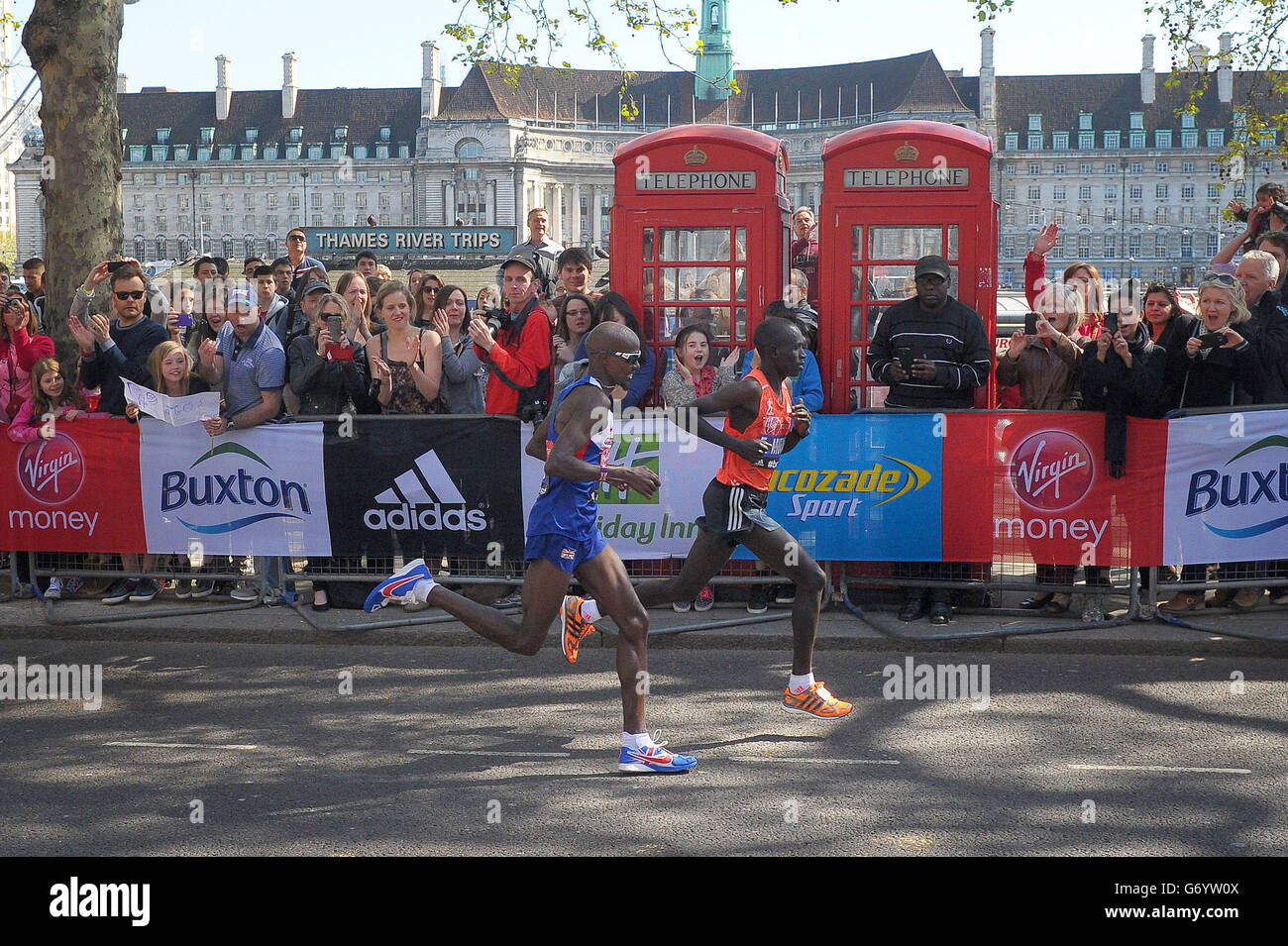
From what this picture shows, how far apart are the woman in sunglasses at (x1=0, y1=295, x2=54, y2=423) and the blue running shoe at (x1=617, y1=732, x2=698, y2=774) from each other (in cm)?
616

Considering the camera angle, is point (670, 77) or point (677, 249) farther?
point (670, 77)

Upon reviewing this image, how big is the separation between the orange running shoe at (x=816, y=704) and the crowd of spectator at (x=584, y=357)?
2.28 m

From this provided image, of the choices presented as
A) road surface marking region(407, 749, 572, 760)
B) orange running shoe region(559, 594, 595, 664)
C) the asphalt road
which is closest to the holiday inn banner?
the asphalt road

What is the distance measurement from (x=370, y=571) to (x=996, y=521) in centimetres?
425

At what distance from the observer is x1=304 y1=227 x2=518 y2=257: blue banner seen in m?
46.6

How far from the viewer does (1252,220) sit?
1152 cm

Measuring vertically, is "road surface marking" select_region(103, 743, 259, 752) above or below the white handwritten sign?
below

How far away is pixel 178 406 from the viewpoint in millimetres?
9625

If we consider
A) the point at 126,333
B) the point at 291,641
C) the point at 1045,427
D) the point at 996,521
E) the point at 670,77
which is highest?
the point at 670,77

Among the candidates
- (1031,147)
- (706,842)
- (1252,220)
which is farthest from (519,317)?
(1031,147)

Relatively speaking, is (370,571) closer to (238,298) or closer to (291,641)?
(291,641)

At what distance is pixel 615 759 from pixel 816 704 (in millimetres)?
1207

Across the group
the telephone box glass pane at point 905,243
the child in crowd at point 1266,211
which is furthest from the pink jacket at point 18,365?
the child in crowd at point 1266,211

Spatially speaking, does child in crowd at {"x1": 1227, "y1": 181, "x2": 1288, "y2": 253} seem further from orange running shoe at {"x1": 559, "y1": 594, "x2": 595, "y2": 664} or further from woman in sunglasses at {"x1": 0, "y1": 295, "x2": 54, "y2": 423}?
woman in sunglasses at {"x1": 0, "y1": 295, "x2": 54, "y2": 423}
